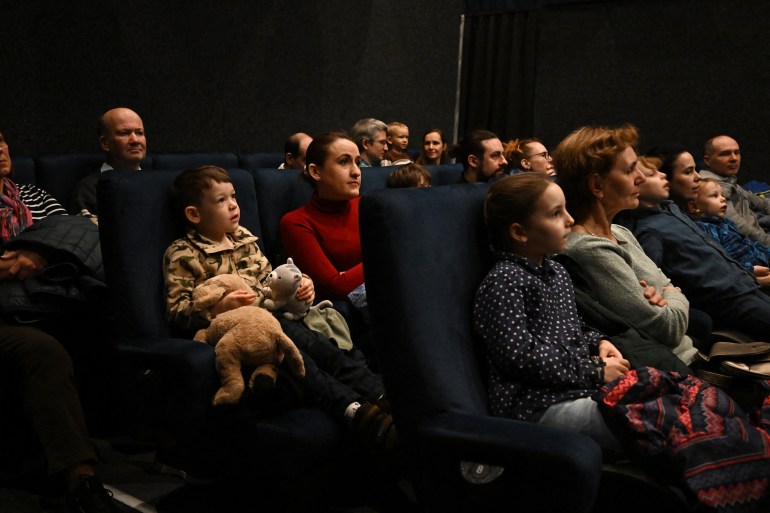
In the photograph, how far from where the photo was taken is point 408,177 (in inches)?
127

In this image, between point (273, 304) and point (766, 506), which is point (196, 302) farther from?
point (766, 506)

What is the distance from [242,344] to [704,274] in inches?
61.4

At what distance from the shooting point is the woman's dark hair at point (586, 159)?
2160 mm

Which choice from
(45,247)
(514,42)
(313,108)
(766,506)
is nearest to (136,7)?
(313,108)

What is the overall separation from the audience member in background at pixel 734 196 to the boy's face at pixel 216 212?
9.54 feet

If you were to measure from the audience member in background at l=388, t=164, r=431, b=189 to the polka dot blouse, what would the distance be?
1.49 metres

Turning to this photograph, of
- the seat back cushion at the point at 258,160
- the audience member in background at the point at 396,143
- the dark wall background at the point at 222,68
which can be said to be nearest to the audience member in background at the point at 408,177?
the seat back cushion at the point at 258,160

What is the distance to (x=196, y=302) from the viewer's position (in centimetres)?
213

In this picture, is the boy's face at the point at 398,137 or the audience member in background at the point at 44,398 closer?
the audience member in background at the point at 44,398

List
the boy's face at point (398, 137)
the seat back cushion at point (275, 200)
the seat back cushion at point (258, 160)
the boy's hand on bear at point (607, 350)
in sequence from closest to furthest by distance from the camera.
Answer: the boy's hand on bear at point (607, 350) < the seat back cushion at point (275, 200) < the seat back cushion at point (258, 160) < the boy's face at point (398, 137)

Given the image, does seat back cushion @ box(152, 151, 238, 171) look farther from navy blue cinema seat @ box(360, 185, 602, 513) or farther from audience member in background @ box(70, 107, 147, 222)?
navy blue cinema seat @ box(360, 185, 602, 513)

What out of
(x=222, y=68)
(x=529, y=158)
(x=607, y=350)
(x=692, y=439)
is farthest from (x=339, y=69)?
(x=692, y=439)

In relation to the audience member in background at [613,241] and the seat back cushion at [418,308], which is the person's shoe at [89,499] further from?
the audience member in background at [613,241]

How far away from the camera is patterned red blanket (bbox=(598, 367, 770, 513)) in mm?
1456
